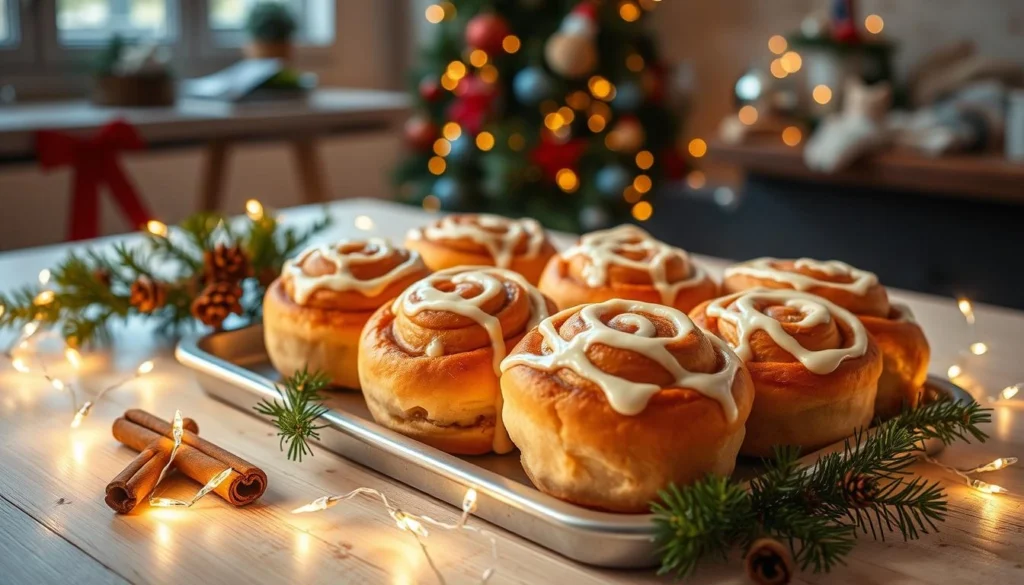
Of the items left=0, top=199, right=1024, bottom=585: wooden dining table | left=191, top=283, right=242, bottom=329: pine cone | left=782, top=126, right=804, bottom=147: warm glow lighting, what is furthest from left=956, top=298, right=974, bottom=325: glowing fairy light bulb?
left=782, top=126, right=804, bottom=147: warm glow lighting

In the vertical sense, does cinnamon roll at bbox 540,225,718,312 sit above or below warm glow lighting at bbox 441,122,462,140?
above

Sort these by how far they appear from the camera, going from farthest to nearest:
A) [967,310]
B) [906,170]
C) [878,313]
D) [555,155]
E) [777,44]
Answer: [777,44] < [555,155] < [906,170] < [967,310] < [878,313]

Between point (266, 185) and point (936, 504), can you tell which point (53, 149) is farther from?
point (936, 504)

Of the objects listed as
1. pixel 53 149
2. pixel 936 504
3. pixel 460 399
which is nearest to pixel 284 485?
pixel 460 399

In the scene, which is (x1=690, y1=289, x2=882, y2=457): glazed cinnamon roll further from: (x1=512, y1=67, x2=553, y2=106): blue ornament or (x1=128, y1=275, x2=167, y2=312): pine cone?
(x1=512, y1=67, x2=553, y2=106): blue ornament

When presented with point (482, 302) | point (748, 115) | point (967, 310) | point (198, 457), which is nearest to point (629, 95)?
point (748, 115)

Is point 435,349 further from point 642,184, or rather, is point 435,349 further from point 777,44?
point 777,44

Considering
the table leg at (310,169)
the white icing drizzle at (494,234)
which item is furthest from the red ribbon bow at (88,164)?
the white icing drizzle at (494,234)
